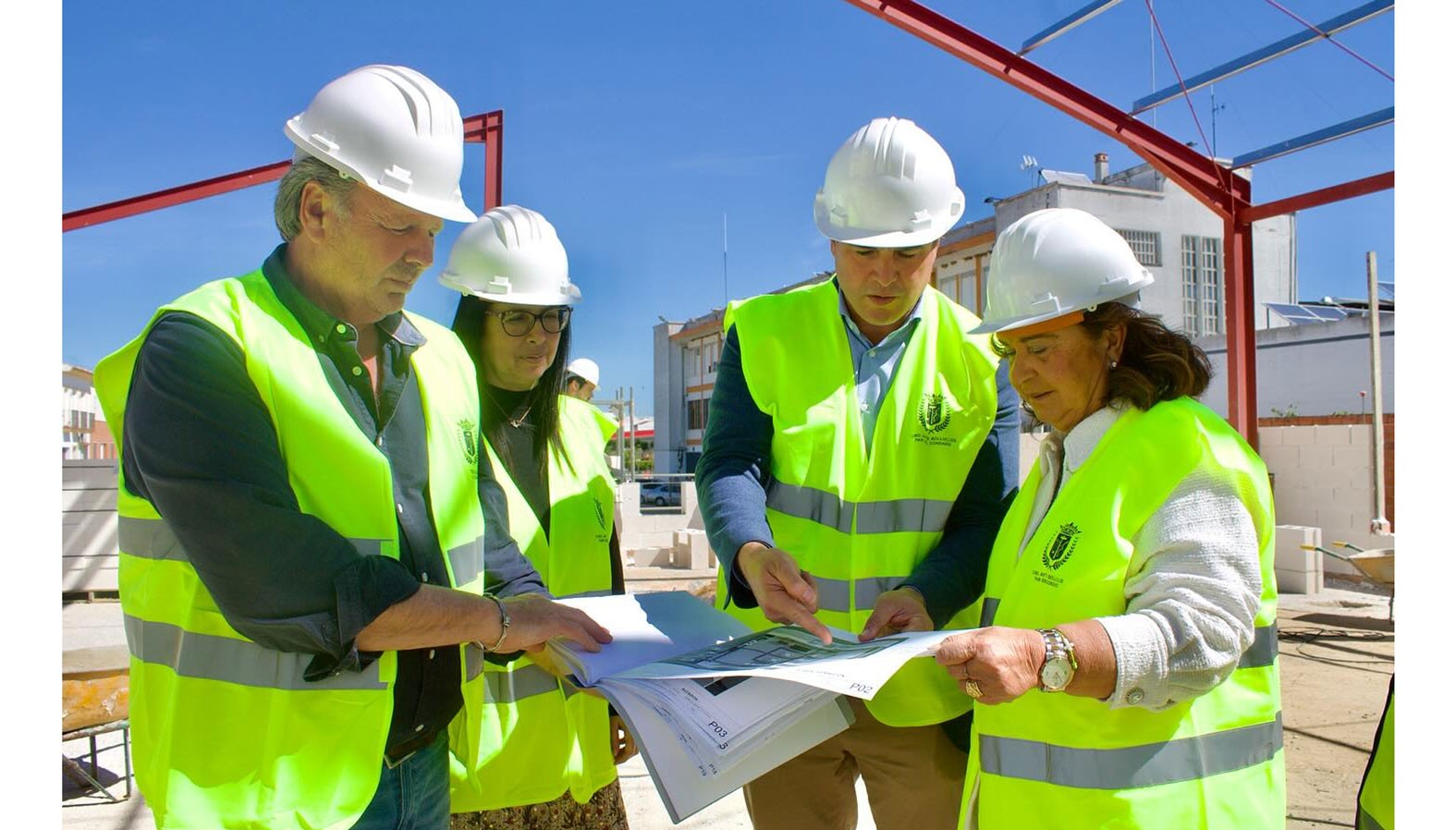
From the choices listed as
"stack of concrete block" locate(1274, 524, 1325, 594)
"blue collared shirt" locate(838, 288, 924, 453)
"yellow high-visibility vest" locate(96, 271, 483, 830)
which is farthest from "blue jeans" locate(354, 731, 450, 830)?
"stack of concrete block" locate(1274, 524, 1325, 594)

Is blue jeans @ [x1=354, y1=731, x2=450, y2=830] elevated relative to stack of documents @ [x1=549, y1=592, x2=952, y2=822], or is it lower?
lower

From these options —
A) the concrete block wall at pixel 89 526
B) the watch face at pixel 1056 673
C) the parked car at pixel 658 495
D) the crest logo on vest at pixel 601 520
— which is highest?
the crest logo on vest at pixel 601 520

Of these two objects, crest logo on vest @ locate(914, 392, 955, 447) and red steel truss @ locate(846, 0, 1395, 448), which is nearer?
crest logo on vest @ locate(914, 392, 955, 447)

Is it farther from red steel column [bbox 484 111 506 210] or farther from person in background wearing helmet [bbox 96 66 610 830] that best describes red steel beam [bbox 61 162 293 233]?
person in background wearing helmet [bbox 96 66 610 830]

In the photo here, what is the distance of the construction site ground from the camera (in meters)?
4.50

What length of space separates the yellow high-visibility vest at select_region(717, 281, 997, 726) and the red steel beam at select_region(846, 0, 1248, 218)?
5.18m

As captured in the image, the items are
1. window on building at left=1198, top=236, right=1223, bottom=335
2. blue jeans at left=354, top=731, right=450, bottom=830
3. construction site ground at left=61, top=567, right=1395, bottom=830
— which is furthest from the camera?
window on building at left=1198, top=236, right=1223, bottom=335

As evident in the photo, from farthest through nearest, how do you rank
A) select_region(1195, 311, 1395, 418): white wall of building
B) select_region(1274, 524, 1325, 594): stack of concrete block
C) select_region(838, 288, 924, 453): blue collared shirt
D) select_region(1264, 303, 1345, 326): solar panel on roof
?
select_region(1264, 303, 1345, 326): solar panel on roof < select_region(1195, 311, 1395, 418): white wall of building < select_region(1274, 524, 1325, 594): stack of concrete block < select_region(838, 288, 924, 453): blue collared shirt

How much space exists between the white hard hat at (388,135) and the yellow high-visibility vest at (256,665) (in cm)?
27

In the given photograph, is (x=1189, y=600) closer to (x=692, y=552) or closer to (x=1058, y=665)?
(x=1058, y=665)

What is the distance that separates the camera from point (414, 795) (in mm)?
1865

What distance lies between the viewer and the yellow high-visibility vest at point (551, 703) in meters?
2.48

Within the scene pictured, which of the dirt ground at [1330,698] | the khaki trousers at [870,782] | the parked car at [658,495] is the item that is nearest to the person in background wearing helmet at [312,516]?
the khaki trousers at [870,782]

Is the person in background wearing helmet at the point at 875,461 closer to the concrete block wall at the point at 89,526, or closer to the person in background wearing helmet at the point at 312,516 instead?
the person in background wearing helmet at the point at 312,516
